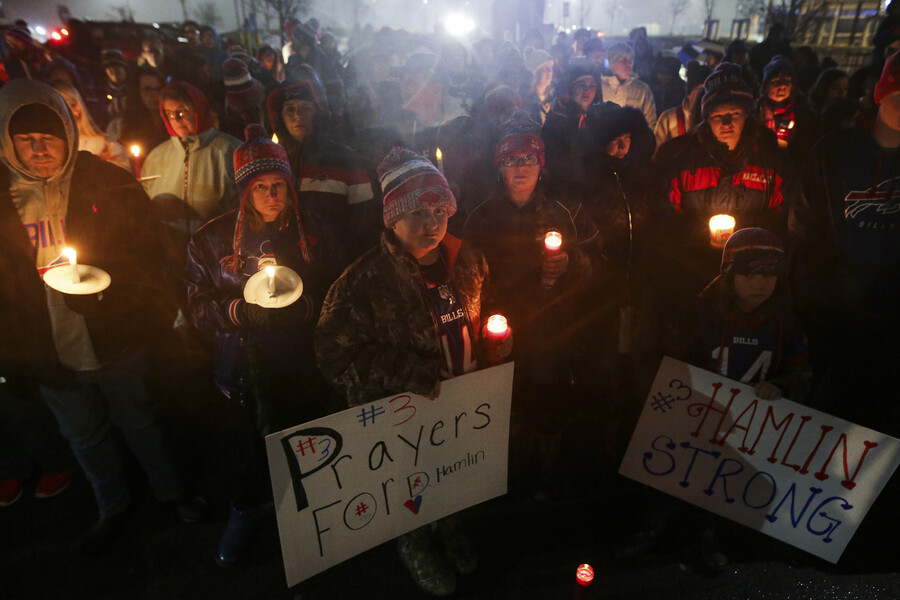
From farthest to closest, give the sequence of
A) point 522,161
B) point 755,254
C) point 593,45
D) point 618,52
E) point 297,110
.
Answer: point 593,45
point 618,52
point 297,110
point 522,161
point 755,254

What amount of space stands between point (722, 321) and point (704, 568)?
1.40 meters

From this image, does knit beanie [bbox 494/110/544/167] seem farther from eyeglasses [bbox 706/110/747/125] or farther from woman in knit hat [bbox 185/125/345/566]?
eyeglasses [bbox 706/110/747/125]

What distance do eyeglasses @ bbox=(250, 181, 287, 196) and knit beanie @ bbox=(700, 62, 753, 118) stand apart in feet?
9.56

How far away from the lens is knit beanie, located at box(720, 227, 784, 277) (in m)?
2.51

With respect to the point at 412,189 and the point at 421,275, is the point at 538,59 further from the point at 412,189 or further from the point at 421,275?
the point at 421,275

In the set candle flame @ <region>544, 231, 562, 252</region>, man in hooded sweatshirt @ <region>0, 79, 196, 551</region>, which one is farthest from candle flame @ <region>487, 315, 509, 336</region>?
man in hooded sweatshirt @ <region>0, 79, 196, 551</region>

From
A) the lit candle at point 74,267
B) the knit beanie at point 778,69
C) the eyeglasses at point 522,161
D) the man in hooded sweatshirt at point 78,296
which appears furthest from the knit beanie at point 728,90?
the lit candle at point 74,267

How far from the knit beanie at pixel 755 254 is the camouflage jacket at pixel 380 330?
1.56 meters

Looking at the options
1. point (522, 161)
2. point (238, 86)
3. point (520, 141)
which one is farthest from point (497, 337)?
point (238, 86)

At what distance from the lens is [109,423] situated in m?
3.01

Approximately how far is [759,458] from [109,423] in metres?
3.58

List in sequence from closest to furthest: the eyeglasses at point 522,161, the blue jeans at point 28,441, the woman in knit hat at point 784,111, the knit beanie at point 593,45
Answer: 1. the eyeglasses at point 522,161
2. the blue jeans at point 28,441
3. the woman in knit hat at point 784,111
4. the knit beanie at point 593,45

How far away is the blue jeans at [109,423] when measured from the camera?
2.84 metres

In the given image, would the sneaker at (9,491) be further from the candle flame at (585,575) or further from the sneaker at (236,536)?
the candle flame at (585,575)
